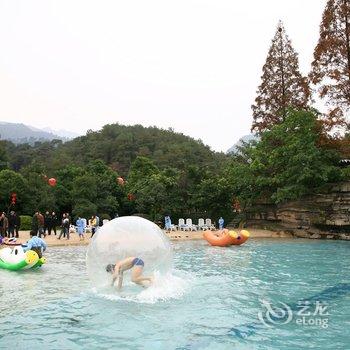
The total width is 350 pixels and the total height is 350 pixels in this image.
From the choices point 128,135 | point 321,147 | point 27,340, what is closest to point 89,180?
point 321,147

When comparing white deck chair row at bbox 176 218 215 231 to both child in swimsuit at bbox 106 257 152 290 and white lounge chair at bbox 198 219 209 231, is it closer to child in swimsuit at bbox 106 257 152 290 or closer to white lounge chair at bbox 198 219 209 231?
white lounge chair at bbox 198 219 209 231

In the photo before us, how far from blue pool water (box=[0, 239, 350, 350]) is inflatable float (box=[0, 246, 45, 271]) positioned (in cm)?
28

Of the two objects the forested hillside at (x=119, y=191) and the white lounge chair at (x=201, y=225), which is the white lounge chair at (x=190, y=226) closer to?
the white lounge chair at (x=201, y=225)

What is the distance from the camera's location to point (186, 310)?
29.2ft

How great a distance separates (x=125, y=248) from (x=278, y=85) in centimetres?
2709

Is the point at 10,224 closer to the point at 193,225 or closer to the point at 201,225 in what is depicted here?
the point at 193,225

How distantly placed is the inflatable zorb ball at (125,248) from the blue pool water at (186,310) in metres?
0.47

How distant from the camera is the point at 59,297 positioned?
33.6 feet

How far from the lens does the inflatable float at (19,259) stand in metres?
13.9

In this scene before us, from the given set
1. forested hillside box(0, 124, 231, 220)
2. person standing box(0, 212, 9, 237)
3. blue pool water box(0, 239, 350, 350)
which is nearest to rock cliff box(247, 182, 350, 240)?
forested hillside box(0, 124, 231, 220)

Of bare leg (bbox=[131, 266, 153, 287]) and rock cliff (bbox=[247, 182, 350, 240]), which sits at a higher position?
rock cliff (bbox=[247, 182, 350, 240])

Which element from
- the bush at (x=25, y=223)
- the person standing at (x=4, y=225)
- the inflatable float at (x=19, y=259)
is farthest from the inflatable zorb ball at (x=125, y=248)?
the bush at (x=25, y=223)

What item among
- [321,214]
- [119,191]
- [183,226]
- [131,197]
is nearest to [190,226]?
[183,226]

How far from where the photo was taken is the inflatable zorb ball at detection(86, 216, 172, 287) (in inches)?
392
